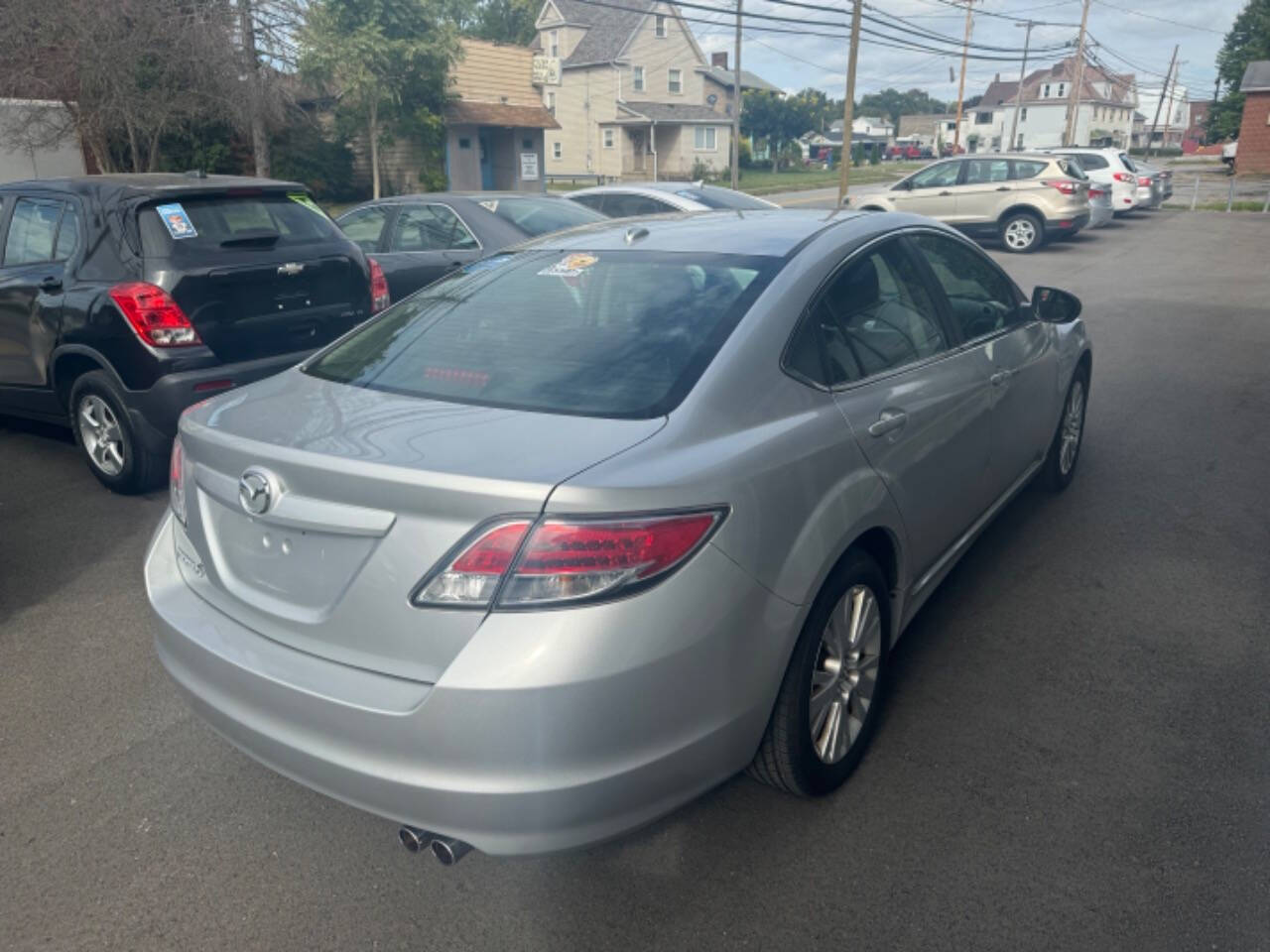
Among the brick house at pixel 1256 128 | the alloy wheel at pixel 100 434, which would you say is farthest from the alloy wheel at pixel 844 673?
the brick house at pixel 1256 128

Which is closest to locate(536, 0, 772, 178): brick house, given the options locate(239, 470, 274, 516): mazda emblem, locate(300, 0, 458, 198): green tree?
locate(300, 0, 458, 198): green tree

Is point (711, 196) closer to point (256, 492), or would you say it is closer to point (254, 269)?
point (254, 269)

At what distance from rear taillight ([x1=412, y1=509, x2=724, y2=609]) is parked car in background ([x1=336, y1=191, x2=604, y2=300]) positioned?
6.08 meters

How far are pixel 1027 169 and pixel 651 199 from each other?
10.6 meters

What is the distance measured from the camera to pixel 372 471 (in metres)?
2.29

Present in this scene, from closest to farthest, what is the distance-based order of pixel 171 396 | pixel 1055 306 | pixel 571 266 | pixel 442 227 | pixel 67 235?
pixel 571 266 < pixel 1055 306 < pixel 171 396 < pixel 67 235 < pixel 442 227

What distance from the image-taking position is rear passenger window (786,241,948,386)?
299 cm

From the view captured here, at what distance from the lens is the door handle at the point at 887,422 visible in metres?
3.00

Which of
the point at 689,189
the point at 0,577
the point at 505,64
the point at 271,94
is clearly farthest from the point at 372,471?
the point at 505,64

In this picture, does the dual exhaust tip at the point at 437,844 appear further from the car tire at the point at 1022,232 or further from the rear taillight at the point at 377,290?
the car tire at the point at 1022,232

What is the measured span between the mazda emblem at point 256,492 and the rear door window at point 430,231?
5.92 metres

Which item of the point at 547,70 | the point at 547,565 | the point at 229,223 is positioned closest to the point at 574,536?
the point at 547,565

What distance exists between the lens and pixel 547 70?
117 ft

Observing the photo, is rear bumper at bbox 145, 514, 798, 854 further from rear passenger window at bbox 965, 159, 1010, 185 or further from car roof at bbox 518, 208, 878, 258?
rear passenger window at bbox 965, 159, 1010, 185
